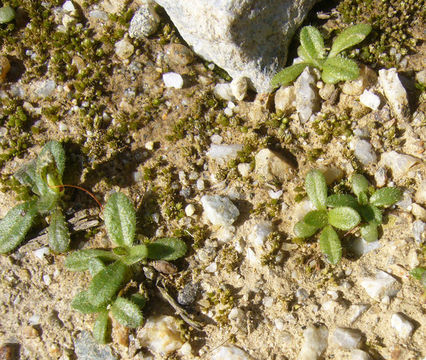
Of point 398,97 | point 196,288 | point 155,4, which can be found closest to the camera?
point 196,288

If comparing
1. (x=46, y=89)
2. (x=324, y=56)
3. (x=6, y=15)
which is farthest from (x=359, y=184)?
(x=6, y=15)

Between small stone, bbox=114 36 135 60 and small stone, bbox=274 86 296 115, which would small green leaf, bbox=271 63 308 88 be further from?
small stone, bbox=114 36 135 60

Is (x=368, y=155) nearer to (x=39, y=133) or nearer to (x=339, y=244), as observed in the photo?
(x=339, y=244)

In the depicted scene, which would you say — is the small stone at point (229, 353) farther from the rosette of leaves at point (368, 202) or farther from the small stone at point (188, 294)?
the rosette of leaves at point (368, 202)

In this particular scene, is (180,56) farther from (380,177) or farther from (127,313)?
(127,313)

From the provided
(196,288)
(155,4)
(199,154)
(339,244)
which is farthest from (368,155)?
(155,4)

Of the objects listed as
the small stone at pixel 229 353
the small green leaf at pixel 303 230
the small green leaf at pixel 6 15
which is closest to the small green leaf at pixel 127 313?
the small stone at pixel 229 353
